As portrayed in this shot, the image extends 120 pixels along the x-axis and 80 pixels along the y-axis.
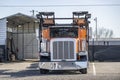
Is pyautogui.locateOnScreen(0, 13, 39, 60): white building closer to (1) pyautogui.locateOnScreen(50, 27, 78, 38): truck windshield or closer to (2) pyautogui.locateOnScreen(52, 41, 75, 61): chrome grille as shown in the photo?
(1) pyautogui.locateOnScreen(50, 27, 78, 38): truck windshield

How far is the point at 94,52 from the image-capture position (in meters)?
45.2

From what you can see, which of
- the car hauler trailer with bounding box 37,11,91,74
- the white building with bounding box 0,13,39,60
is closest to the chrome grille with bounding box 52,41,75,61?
the car hauler trailer with bounding box 37,11,91,74

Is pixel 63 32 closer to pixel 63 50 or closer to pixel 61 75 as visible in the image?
pixel 63 50

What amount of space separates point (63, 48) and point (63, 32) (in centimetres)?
→ 114

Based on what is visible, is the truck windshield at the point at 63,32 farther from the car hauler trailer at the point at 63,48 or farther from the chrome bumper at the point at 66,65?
the chrome bumper at the point at 66,65

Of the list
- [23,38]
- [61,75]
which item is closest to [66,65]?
[61,75]

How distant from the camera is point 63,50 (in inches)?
1011

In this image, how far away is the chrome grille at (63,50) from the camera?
25630 mm

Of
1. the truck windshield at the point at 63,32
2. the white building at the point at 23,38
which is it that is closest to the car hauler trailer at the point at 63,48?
the truck windshield at the point at 63,32

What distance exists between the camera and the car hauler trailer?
2555 centimetres

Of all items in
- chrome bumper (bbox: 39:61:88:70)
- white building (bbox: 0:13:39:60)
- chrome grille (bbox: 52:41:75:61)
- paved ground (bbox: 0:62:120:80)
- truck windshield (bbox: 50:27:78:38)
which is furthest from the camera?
white building (bbox: 0:13:39:60)

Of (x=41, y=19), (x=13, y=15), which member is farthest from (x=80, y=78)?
(x=13, y=15)

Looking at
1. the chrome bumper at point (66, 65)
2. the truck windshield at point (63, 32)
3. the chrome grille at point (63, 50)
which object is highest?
the truck windshield at point (63, 32)

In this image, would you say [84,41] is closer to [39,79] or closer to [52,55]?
[52,55]
